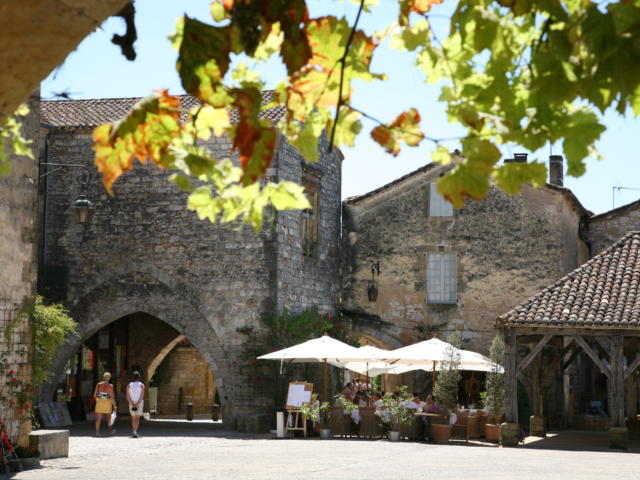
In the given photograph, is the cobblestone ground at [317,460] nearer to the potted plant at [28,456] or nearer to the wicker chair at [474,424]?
the potted plant at [28,456]

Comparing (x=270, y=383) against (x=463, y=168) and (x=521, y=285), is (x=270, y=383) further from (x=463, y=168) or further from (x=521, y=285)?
(x=463, y=168)

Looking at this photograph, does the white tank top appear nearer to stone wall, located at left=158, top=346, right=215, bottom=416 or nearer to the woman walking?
the woman walking

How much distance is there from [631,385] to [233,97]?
905 inches

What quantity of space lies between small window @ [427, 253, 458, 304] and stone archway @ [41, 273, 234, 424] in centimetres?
563

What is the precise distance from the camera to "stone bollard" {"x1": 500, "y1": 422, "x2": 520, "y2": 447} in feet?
58.0

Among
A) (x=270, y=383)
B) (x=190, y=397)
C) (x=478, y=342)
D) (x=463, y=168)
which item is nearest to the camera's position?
(x=463, y=168)

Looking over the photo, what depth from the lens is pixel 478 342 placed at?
23.3 m

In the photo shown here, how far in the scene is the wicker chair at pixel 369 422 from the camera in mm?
18703

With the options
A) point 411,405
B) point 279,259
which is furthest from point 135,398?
point 411,405

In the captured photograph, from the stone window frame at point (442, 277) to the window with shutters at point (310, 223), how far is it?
2.86 meters

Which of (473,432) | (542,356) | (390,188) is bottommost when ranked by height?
(473,432)

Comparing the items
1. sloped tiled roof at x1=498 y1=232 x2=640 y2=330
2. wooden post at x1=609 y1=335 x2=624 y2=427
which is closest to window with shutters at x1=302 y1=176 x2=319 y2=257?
sloped tiled roof at x1=498 y1=232 x2=640 y2=330

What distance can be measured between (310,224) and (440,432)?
644cm

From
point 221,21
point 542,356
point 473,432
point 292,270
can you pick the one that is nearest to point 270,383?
point 292,270
